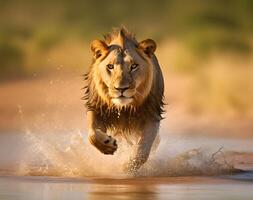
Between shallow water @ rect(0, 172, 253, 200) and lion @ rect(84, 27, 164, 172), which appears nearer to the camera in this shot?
shallow water @ rect(0, 172, 253, 200)

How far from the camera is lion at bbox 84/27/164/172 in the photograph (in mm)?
15047

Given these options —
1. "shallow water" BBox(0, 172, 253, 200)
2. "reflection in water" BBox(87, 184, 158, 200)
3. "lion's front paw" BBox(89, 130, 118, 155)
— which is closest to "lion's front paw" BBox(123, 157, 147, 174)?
"lion's front paw" BBox(89, 130, 118, 155)

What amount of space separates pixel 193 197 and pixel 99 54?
132 inches

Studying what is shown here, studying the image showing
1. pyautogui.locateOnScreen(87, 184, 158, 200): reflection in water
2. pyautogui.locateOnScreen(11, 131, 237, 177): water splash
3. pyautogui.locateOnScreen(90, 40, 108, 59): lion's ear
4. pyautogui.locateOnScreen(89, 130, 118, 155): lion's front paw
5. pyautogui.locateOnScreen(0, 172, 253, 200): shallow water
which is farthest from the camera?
pyautogui.locateOnScreen(90, 40, 108, 59): lion's ear

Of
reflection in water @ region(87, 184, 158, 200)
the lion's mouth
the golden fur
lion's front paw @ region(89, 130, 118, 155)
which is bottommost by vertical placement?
reflection in water @ region(87, 184, 158, 200)

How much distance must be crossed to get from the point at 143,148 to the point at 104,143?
68 cm

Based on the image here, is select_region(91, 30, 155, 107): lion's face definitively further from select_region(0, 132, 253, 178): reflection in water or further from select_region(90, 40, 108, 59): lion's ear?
select_region(0, 132, 253, 178): reflection in water

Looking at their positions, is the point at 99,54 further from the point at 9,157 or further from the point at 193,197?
the point at 193,197

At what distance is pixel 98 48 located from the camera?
15406 mm

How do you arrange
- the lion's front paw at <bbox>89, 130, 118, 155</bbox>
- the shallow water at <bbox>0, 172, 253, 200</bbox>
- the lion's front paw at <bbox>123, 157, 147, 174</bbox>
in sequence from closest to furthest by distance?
the shallow water at <bbox>0, 172, 253, 200</bbox> → the lion's front paw at <bbox>89, 130, 118, 155</bbox> → the lion's front paw at <bbox>123, 157, 147, 174</bbox>

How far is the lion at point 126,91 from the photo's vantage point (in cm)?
1505

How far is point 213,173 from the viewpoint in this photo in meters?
15.1

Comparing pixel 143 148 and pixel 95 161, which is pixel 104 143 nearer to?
pixel 143 148

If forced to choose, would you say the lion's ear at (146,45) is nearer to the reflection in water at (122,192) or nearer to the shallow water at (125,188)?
the shallow water at (125,188)
